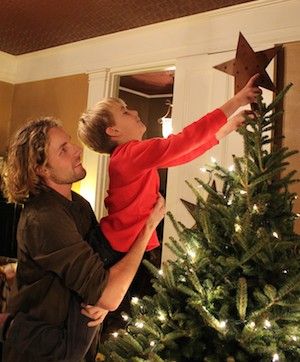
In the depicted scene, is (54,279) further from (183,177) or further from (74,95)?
(74,95)

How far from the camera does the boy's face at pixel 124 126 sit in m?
1.88

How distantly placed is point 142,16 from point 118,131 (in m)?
1.52

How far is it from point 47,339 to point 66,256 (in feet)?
0.89

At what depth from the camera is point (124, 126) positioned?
1895mm

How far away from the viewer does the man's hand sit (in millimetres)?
1374

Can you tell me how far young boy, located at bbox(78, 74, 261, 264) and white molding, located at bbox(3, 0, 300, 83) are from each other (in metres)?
1.17

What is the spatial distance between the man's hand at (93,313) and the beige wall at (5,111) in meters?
3.33

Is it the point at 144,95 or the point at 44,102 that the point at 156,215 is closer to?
the point at 44,102

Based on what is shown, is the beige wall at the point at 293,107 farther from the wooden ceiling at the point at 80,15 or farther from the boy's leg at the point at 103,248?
the boy's leg at the point at 103,248

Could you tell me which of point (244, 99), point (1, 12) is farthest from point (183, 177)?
point (1, 12)

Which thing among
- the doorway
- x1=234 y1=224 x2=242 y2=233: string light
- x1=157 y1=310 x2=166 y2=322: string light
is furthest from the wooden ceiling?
x1=157 y1=310 x2=166 y2=322: string light

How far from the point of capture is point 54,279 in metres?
1.37

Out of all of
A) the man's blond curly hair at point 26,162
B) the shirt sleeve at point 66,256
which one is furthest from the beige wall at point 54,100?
the shirt sleeve at point 66,256

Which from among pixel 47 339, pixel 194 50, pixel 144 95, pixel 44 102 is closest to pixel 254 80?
pixel 47 339
